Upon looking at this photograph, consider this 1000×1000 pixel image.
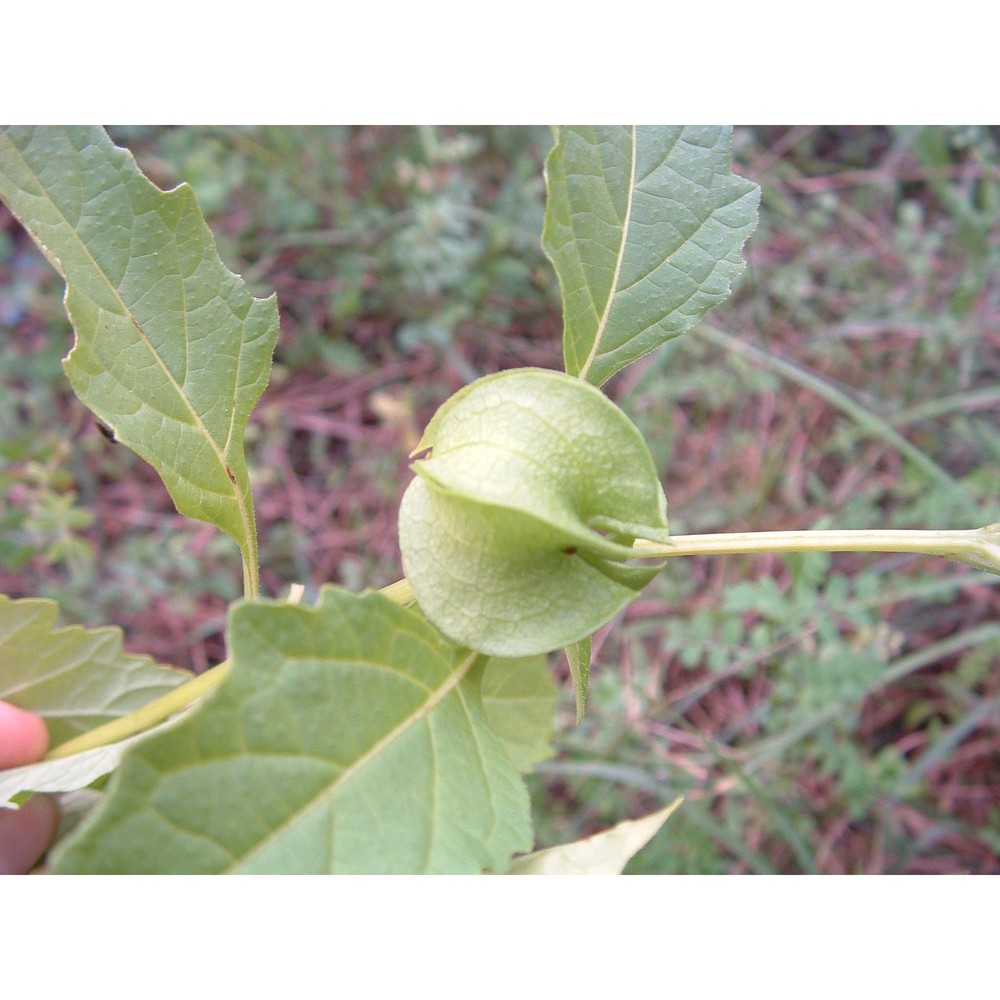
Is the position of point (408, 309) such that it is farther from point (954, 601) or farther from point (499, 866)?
point (499, 866)

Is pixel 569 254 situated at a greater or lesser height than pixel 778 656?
greater

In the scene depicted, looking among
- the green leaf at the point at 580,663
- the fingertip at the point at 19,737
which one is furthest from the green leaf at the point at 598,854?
the fingertip at the point at 19,737

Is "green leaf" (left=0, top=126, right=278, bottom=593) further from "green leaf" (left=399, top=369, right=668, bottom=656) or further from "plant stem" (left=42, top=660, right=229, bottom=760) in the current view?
"green leaf" (left=399, top=369, right=668, bottom=656)

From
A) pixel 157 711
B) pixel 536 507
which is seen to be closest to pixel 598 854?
Answer: pixel 536 507

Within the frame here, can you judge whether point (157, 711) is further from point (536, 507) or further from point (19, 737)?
point (536, 507)

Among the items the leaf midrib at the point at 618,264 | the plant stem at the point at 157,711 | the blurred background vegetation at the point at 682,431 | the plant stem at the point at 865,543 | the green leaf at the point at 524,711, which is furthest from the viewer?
the blurred background vegetation at the point at 682,431

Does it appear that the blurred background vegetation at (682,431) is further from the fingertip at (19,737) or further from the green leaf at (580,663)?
the green leaf at (580,663)

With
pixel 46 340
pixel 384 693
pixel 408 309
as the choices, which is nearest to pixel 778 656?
pixel 408 309

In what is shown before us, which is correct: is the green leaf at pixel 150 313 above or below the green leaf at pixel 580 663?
above
